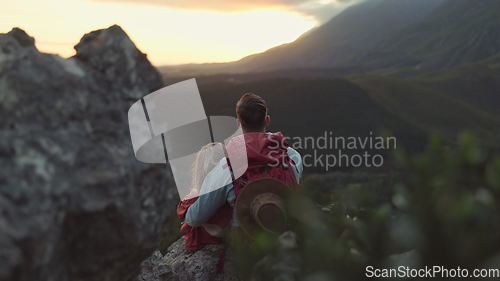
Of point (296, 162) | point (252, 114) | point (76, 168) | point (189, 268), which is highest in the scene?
point (76, 168)

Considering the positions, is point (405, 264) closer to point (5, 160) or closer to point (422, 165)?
point (422, 165)

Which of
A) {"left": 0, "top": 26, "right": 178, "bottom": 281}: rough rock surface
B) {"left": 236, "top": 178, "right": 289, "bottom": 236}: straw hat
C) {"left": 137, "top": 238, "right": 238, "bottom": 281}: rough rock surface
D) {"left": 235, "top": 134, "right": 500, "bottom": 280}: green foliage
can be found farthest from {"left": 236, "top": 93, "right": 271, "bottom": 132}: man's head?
{"left": 235, "top": 134, "right": 500, "bottom": 280}: green foliage

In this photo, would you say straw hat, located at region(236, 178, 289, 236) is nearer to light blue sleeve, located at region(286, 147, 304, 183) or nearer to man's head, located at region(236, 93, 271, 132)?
man's head, located at region(236, 93, 271, 132)

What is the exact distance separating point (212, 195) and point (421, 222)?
3.43m

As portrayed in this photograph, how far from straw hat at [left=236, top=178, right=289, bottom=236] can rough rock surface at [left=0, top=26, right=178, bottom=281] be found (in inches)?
21.8

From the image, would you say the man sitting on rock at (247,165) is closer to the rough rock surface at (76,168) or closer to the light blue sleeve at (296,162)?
the light blue sleeve at (296,162)

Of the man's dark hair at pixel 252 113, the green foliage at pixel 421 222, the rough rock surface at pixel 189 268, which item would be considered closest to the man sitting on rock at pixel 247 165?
the man's dark hair at pixel 252 113

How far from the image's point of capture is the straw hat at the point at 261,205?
11.5ft

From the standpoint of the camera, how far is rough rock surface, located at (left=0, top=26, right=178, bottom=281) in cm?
269

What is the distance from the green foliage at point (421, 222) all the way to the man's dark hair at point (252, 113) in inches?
105

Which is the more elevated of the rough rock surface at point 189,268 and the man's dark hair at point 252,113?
the man's dark hair at point 252,113

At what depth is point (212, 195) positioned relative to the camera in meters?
5.02

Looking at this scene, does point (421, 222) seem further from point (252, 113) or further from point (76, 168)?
point (252, 113)

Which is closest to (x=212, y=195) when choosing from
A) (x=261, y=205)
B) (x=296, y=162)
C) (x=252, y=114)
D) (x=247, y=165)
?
(x=247, y=165)
